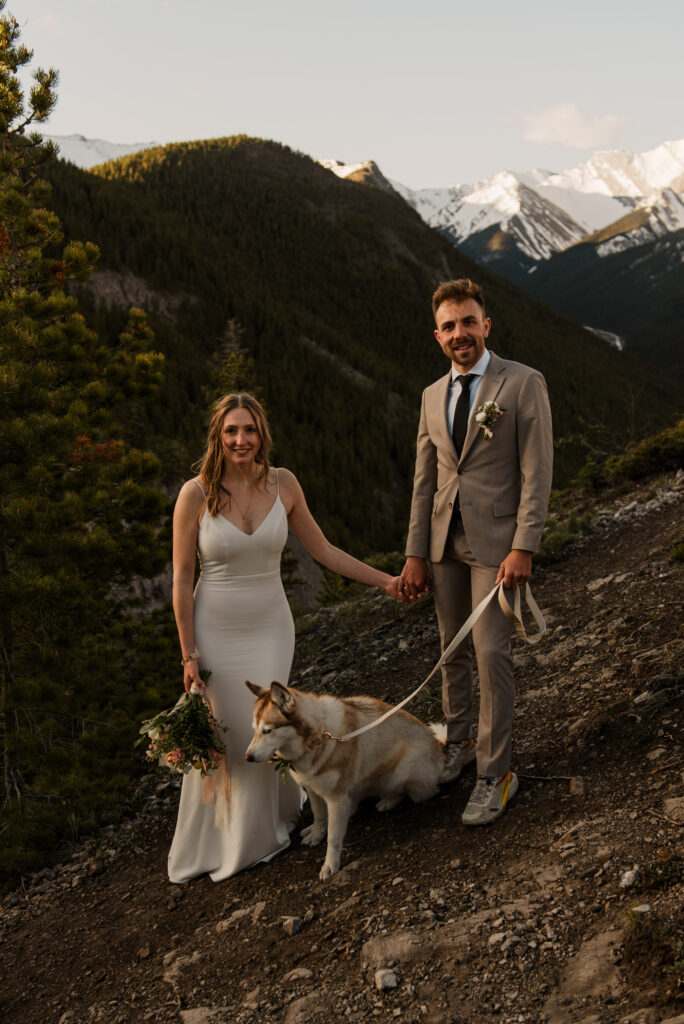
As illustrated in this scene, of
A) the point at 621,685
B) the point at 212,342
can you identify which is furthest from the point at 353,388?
the point at 621,685

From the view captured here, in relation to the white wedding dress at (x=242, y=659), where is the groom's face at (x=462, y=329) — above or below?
above

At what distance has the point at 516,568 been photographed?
4016 mm

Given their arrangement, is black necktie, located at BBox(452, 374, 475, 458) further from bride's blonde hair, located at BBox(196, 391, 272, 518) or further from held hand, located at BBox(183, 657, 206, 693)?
held hand, located at BBox(183, 657, 206, 693)

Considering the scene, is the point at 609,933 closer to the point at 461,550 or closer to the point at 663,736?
the point at 663,736

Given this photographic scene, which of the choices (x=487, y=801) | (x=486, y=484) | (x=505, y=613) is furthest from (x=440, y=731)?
(x=486, y=484)

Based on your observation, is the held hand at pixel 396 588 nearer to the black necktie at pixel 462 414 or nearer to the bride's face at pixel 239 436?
the black necktie at pixel 462 414

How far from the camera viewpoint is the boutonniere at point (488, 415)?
159 inches

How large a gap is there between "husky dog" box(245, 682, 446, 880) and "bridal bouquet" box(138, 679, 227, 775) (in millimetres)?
465

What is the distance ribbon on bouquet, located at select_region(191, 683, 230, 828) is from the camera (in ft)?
16.4

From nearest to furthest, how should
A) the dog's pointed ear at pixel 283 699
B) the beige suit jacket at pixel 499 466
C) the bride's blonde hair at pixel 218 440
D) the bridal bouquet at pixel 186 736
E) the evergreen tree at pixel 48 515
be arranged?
1. the beige suit jacket at pixel 499 466
2. the dog's pointed ear at pixel 283 699
3. the bridal bouquet at pixel 186 736
4. the bride's blonde hair at pixel 218 440
5. the evergreen tree at pixel 48 515

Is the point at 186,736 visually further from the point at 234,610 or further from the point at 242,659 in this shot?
the point at 234,610

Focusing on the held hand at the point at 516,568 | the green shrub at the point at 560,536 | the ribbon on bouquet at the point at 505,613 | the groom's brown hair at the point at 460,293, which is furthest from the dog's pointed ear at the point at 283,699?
the green shrub at the point at 560,536

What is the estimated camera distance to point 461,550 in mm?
4398

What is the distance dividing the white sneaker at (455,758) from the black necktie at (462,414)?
6.65 feet
